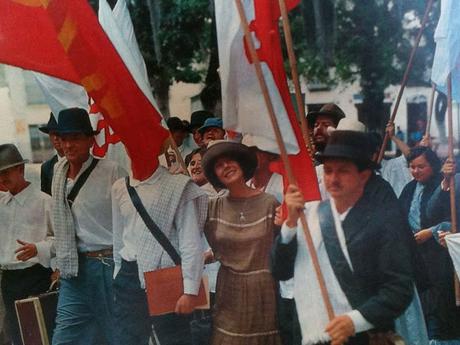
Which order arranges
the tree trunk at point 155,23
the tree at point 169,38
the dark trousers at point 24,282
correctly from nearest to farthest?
the dark trousers at point 24,282
the tree at point 169,38
the tree trunk at point 155,23

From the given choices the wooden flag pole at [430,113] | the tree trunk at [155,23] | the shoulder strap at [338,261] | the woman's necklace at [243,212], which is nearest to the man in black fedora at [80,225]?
the woman's necklace at [243,212]

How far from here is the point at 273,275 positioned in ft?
11.8

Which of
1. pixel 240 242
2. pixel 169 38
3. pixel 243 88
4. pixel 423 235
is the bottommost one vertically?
pixel 423 235

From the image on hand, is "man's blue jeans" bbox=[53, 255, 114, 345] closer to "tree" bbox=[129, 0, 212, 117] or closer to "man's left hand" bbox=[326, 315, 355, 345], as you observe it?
"man's left hand" bbox=[326, 315, 355, 345]

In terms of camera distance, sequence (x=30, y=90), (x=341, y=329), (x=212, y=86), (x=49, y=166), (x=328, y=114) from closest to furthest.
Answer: (x=341, y=329)
(x=328, y=114)
(x=49, y=166)
(x=212, y=86)
(x=30, y=90)

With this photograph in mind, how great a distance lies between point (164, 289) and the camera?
404 cm

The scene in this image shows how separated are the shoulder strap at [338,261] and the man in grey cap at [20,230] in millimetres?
2081

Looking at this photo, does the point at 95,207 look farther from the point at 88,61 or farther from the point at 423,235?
the point at 423,235

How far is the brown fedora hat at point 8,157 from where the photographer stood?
15.5ft

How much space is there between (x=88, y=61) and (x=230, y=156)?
3.13 ft

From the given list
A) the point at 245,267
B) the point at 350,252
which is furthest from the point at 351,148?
the point at 245,267

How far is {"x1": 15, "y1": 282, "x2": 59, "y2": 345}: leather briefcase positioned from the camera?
463 centimetres

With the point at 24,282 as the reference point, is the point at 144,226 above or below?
above

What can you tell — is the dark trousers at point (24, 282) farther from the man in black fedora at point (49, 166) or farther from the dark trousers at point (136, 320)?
the dark trousers at point (136, 320)
